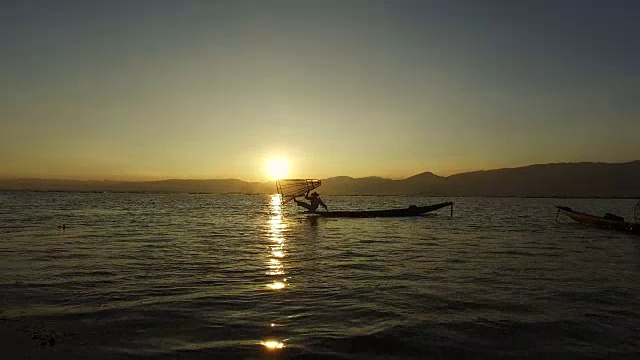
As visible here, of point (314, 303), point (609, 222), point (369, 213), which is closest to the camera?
point (314, 303)

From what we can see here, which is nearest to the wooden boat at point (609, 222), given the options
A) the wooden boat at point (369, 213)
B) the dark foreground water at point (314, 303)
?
the wooden boat at point (369, 213)

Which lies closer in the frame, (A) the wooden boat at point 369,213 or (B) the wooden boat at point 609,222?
(B) the wooden boat at point 609,222

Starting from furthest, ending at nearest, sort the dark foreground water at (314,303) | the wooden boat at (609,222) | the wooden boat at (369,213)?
the wooden boat at (369,213)
the wooden boat at (609,222)
the dark foreground water at (314,303)

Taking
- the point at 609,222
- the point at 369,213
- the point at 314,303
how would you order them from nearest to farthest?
the point at 314,303 → the point at 609,222 → the point at 369,213

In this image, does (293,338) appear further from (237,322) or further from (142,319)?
(142,319)

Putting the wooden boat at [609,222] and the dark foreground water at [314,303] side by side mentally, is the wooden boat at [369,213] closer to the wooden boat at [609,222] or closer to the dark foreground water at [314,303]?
the wooden boat at [609,222]

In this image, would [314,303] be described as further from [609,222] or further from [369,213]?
[369,213]

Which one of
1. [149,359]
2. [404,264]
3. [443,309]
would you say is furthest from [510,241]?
[149,359]

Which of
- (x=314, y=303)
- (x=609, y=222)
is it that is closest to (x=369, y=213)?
(x=609, y=222)

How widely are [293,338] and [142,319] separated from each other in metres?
4.56

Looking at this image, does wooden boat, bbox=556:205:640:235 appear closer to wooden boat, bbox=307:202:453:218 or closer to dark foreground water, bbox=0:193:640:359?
wooden boat, bbox=307:202:453:218

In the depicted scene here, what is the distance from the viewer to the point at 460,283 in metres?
19.6

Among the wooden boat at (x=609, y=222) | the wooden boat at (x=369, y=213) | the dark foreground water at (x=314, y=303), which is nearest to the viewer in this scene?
the dark foreground water at (x=314, y=303)

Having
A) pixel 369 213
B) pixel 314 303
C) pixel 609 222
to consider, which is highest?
pixel 369 213
